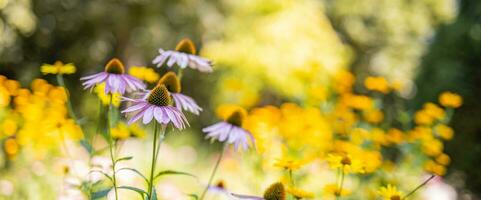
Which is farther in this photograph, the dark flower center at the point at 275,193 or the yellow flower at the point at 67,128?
the yellow flower at the point at 67,128

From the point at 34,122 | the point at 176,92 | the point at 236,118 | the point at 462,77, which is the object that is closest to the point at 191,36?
the point at 462,77

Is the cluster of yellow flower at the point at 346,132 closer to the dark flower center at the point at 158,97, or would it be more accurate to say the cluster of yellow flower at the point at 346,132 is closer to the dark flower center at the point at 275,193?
the dark flower center at the point at 275,193

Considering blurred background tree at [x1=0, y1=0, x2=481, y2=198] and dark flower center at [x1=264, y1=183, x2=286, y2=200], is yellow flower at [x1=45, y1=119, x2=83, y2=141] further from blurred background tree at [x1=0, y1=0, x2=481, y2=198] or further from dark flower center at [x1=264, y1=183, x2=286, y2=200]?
blurred background tree at [x1=0, y1=0, x2=481, y2=198]

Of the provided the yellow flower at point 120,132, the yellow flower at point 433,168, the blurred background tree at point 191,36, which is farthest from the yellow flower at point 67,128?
the blurred background tree at point 191,36

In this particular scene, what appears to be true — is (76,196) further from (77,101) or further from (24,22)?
(77,101)

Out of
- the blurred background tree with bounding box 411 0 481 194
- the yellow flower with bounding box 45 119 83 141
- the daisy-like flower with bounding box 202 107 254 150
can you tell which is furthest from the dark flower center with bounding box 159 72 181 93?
the blurred background tree with bounding box 411 0 481 194

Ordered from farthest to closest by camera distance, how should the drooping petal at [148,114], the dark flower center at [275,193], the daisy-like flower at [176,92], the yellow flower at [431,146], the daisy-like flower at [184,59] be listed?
the yellow flower at [431,146], the daisy-like flower at [184,59], the daisy-like flower at [176,92], the dark flower center at [275,193], the drooping petal at [148,114]

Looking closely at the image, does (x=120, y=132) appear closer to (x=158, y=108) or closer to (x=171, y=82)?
(x=171, y=82)
